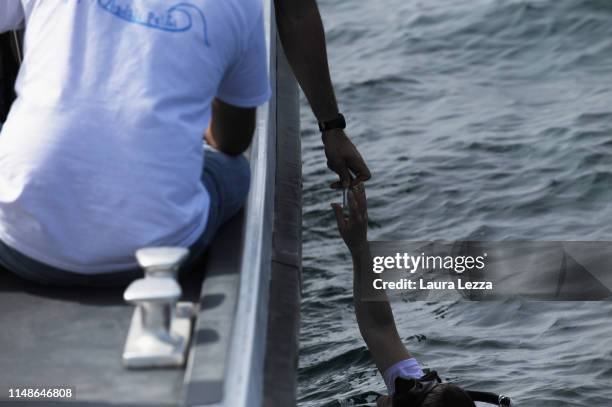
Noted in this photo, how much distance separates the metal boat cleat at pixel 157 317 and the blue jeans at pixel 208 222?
0.20 metres

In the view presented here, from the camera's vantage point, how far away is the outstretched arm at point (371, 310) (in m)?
3.45

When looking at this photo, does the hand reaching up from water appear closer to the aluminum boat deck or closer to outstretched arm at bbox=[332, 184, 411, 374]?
outstretched arm at bbox=[332, 184, 411, 374]

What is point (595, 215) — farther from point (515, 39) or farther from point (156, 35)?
point (156, 35)

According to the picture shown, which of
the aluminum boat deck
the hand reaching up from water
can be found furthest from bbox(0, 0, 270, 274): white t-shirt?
the hand reaching up from water

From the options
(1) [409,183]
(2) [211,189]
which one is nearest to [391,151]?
(1) [409,183]

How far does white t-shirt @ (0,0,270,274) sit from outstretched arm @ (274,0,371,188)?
0.94 meters

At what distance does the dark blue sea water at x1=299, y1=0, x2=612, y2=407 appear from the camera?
4.26 meters

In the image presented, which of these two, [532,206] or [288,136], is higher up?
[288,136]

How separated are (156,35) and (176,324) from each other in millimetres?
562

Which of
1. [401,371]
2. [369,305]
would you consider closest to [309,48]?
[369,305]

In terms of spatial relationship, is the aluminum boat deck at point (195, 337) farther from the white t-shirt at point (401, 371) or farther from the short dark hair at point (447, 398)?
the white t-shirt at point (401, 371)

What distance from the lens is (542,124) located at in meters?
6.38

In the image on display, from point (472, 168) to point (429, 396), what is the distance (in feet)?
10.6

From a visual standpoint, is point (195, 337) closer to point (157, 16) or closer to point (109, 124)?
point (109, 124)
